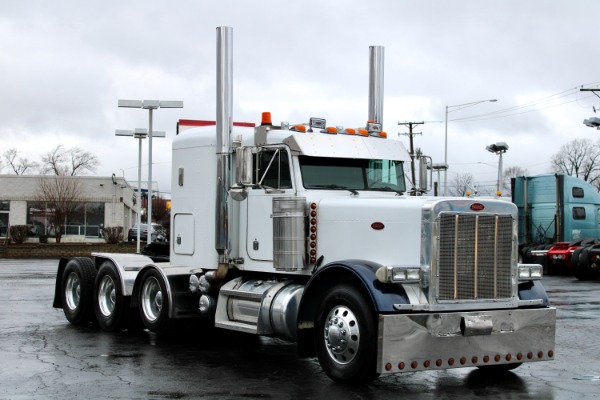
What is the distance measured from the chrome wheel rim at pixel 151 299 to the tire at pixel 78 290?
5.88 feet

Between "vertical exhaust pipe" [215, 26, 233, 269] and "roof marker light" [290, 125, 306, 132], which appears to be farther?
"vertical exhaust pipe" [215, 26, 233, 269]

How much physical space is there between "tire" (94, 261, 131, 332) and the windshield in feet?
13.2

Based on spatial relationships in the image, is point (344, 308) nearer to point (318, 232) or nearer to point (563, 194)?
point (318, 232)

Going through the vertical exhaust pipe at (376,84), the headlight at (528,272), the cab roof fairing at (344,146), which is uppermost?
the vertical exhaust pipe at (376,84)

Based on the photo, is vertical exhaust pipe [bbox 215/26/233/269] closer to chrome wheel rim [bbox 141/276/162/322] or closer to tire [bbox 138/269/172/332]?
A: tire [bbox 138/269/172/332]

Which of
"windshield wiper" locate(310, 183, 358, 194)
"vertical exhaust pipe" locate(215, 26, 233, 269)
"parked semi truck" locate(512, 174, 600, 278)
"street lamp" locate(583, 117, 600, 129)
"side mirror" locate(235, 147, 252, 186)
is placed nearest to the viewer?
"side mirror" locate(235, 147, 252, 186)

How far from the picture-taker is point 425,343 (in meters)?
8.48

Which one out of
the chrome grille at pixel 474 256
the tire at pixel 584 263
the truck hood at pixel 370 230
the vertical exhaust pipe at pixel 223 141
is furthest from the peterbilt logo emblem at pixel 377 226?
the tire at pixel 584 263

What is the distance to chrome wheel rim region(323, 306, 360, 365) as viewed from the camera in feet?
28.7

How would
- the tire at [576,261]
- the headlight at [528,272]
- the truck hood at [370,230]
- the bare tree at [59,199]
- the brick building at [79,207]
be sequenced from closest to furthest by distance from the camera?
the truck hood at [370,230], the headlight at [528,272], the tire at [576,261], the bare tree at [59,199], the brick building at [79,207]

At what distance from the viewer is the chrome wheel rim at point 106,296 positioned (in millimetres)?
13359

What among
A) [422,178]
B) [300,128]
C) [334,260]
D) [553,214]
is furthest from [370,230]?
[553,214]

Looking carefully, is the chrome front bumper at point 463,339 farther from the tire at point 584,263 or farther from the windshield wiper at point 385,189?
the tire at point 584,263

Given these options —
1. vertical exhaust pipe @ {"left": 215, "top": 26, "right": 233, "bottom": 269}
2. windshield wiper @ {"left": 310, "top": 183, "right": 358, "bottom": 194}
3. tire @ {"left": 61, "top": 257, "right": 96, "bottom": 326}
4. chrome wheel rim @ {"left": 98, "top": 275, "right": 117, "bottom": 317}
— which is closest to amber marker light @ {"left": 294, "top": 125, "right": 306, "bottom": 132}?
windshield wiper @ {"left": 310, "top": 183, "right": 358, "bottom": 194}
